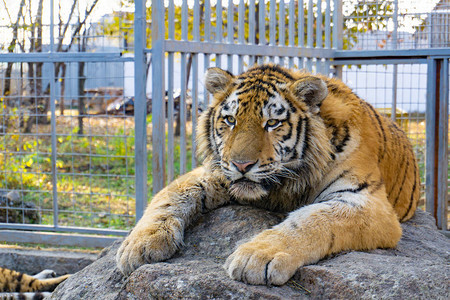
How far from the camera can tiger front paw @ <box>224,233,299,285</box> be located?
234 centimetres

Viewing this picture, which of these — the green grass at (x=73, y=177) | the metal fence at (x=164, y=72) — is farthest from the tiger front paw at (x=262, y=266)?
the green grass at (x=73, y=177)

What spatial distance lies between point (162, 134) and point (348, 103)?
2111 mm

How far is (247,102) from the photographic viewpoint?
308 cm

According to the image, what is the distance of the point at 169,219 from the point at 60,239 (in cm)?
285

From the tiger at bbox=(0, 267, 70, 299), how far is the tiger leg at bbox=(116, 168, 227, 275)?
2033 mm

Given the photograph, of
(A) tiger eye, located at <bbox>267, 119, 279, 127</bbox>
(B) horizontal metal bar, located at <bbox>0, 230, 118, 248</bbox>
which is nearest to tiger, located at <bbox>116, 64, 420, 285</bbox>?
(A) tiger eye, located at <bbox>267, 119, 279, 127</bbox>

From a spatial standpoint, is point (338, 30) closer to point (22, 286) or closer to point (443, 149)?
point (443, 149)

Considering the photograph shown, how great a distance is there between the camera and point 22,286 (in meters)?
4.76

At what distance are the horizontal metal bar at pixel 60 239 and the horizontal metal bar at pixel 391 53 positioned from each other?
10.6 feet

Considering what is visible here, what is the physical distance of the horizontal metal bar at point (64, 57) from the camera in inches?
204

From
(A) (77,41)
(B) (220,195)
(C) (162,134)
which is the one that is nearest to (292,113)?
(B) (220,195)

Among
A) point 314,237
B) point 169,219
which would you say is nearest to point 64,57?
point 169,219

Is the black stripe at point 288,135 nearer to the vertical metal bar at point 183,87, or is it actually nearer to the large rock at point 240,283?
the large rock at point 240,283

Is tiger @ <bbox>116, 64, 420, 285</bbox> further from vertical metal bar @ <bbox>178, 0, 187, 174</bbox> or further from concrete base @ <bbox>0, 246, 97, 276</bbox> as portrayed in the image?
concrete base @ <bbox>0, 246, 97, 276</bbox>
